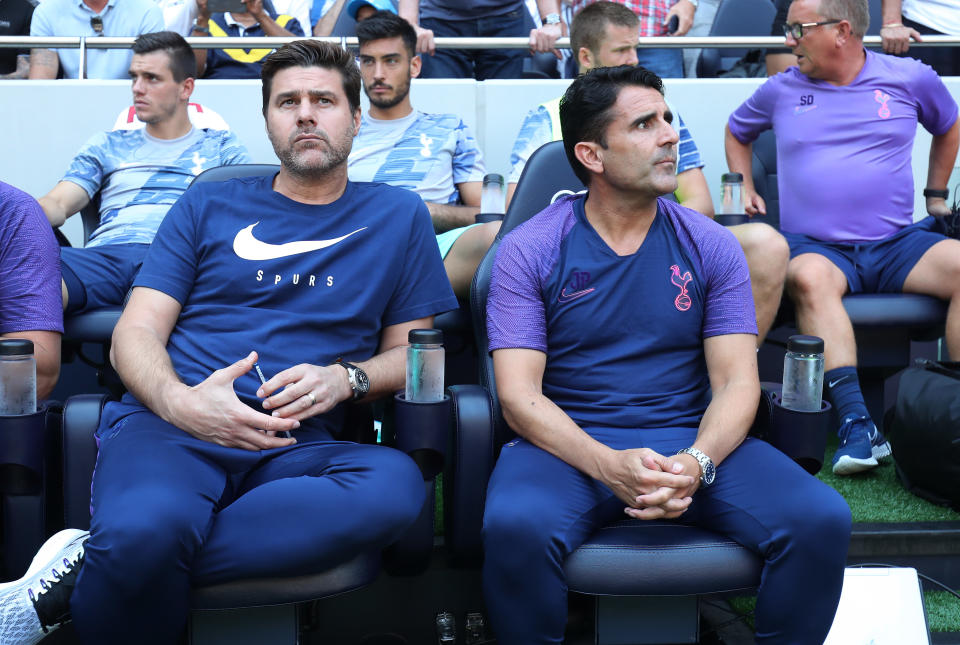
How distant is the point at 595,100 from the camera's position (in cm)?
225

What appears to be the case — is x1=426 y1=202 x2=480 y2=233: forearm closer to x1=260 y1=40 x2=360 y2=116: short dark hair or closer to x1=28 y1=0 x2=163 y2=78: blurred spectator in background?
x1=260 y1=40 x2=360 y2=116: short dark hair

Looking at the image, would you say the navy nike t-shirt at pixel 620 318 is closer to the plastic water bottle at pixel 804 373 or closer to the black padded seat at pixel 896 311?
the plastic water bottle at pixel 804 373

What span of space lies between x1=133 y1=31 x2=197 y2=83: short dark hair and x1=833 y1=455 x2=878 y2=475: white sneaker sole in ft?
8.37

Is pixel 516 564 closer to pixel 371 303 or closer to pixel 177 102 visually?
pixel 371 303

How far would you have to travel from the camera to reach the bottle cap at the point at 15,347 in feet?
6.28

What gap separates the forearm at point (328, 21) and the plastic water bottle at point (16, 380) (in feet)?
9.77

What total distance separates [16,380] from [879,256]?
8.24ft

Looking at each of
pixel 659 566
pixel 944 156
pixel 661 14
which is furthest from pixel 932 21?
pixel 659 566

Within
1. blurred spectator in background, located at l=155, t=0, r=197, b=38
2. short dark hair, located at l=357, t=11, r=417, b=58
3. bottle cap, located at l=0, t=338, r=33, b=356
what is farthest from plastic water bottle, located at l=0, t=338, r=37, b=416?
blurred spectator in background, located at l=155, t=0, r=197, b=38

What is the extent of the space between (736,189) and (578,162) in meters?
1.21

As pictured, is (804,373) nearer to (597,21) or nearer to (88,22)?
(597,21)

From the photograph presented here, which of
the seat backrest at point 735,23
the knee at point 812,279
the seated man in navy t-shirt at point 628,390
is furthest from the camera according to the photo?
the seat backrest at point 735,23

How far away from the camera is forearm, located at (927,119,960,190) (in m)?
3.50

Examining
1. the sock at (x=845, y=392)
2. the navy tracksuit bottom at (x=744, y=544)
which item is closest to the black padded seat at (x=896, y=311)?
the sock at (x=845, y=392)
